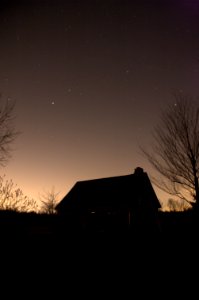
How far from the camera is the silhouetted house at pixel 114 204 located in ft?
61.3

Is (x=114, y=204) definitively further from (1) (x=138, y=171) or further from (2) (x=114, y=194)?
(1) (x=138, y=171)

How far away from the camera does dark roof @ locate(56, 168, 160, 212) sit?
65.8ft

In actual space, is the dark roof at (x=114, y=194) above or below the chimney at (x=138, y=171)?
below

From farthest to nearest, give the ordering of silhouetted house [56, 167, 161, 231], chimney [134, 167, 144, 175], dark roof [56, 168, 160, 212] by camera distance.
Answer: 1. chimney [134, 167, 144, 175]
2. dark roof [56, 168, 160, 212]
3. silhouetted house [56, 167, 161, 231]

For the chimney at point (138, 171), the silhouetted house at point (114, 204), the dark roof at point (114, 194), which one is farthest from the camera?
the chimney at point (138, 171)

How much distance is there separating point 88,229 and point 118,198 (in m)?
3.69

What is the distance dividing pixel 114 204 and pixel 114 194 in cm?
128

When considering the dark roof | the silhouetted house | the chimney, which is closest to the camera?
the silhouetted house

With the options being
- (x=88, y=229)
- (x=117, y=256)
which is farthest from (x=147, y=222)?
(x=117, y=256)

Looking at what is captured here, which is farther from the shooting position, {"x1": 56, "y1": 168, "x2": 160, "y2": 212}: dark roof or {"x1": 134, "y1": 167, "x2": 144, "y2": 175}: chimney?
{"x1": 134, "y1": 167, "x2": 144, "y2": 175}: chimney

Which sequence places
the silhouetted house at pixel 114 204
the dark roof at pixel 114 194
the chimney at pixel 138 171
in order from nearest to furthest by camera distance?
the silhouetted house at pixel 114 204, the dark roof at pixel 114 194, the chimney at pixel 138 171

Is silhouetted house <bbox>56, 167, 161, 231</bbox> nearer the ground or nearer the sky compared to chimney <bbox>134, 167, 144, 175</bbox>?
nearer the ground

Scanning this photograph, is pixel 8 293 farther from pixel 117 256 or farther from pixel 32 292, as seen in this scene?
pixel 117 256

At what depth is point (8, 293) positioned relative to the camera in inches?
195
